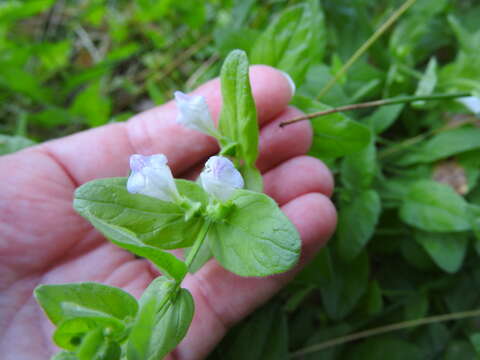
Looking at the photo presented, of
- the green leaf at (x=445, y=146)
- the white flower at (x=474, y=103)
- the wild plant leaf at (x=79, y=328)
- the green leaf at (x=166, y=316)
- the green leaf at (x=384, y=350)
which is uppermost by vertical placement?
the wild plant leaf at (x=79, y=328)

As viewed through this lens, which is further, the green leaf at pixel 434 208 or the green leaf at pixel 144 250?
the green leaf at pixel 434 208

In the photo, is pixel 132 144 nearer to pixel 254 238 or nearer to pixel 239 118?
pixel 239 118

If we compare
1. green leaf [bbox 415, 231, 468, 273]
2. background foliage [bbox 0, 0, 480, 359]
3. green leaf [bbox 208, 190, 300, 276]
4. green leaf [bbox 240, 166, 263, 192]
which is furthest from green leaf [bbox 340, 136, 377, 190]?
green leaf [bbox 208, 190, 300, 276]

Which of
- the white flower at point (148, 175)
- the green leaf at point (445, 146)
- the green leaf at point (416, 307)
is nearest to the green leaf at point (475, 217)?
the green leaf at point (445, 146)

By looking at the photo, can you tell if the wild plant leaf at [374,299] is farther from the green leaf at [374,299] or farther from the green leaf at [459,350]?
the green leaf at [459,350]

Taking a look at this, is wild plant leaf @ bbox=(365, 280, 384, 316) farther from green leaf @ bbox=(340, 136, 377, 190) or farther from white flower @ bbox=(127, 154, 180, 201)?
white flower @ bbox=(127, 154, 180, 201)

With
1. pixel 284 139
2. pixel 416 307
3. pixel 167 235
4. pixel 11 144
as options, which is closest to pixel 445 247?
pixel 416 307

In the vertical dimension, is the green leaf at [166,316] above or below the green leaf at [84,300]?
below
